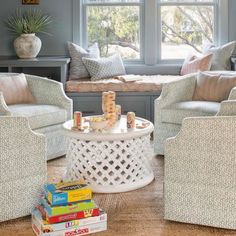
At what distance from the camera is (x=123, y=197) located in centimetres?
366

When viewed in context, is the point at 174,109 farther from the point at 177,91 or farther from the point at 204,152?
the point at 204,152

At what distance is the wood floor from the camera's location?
3.04 meters

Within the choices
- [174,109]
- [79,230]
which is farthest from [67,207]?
[174,109]

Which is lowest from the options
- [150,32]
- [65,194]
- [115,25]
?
[65,194]

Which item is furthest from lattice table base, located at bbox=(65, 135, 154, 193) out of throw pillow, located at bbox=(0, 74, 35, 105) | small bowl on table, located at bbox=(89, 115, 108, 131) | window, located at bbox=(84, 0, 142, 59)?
window, located at bbox=(84, 0, 142, 59)

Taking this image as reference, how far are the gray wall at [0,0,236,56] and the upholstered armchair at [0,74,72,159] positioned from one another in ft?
5.08

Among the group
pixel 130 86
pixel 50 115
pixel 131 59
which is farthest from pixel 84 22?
pixel 50 115

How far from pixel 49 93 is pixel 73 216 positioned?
80.5 inches

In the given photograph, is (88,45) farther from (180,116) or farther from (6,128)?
(6,128)

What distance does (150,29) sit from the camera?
6367mm

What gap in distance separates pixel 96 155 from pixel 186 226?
93 centimetres

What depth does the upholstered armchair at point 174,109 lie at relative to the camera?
4.52 metres

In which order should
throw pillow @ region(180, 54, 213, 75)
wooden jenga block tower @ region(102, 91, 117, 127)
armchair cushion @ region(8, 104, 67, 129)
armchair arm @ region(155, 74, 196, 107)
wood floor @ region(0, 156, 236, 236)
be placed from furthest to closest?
throw pillow @ region(180, 54, 213, 75) < armchair arm @ region(155, 74, 196, 107) < armchair cushion @ region(8, 104, 67, 129) < wooden jenga block tower @ region(102, 91, 117, 127) < wood floor @ region(0, 156, 236, 236)

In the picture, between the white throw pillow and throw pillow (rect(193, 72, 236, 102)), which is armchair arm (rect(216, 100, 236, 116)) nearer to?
throw pillow (rect(193, 72, 236, 102))
